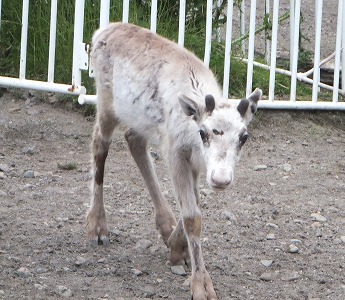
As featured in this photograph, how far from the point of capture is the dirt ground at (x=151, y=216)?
232 inches

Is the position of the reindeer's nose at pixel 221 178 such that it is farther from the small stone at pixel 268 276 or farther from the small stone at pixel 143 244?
the small stone at pixel 143 244

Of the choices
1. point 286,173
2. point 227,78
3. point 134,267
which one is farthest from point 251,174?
point 134,267

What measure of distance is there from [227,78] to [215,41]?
4.09ft

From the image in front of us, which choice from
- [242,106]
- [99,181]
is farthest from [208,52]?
[242,106]

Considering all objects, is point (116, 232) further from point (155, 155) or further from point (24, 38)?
point (24, 38)

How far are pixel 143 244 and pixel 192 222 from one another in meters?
0.81

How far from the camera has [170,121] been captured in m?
5.86

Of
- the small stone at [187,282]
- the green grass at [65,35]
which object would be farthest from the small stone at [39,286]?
the green grass at [65,35]

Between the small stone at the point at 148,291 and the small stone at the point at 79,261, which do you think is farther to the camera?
the small stone at the point at 79,261

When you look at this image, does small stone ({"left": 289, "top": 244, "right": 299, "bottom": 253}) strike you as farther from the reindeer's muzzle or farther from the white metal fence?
the white metal fence

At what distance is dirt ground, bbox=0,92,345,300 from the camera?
589cm

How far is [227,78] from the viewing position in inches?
352

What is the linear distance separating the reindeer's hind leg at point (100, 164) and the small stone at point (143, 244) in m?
0.21

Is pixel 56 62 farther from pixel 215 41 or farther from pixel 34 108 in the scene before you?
pixel 215 41
